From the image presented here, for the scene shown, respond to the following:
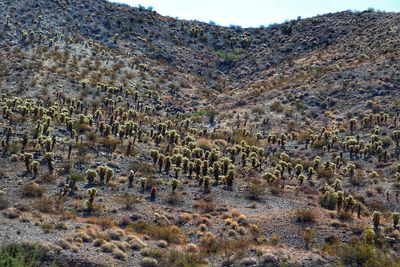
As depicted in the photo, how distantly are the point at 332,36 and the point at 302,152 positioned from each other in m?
35.1

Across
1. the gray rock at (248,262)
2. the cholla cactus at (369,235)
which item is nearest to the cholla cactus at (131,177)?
the gray rock at (248,262)

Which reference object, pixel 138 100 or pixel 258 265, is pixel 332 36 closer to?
pixel 138 100

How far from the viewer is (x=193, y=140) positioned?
38.1 metres

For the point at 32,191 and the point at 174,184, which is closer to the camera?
the point at 32,191

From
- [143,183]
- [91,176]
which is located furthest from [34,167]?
[143,183]

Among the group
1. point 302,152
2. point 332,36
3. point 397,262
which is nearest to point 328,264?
point 397,262

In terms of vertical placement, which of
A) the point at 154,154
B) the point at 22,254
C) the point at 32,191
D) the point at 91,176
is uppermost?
the point at 154,154

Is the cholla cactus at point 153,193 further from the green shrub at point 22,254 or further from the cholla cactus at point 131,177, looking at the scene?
the green shrub at point 22,254

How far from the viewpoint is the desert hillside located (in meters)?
20.2

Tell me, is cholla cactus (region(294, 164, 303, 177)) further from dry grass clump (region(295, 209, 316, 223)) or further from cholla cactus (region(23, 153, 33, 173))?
cholla cactus (region(23, 153, 33, 173))

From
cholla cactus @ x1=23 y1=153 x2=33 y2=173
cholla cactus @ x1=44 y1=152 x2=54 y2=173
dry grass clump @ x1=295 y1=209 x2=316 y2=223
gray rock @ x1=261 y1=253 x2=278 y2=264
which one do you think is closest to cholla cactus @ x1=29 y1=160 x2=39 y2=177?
cholla cactus @ x1=23 y1=153 x2=33 y2=173

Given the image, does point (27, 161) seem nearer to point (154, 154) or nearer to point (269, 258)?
point (154, 154)

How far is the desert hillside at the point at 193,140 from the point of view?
797 inches

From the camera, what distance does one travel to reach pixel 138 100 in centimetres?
4912
